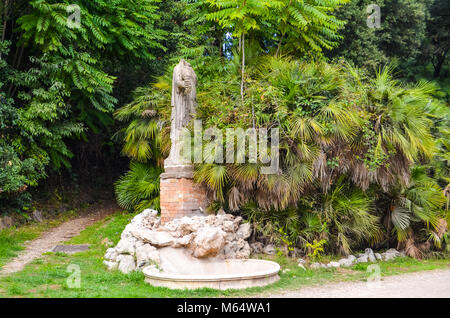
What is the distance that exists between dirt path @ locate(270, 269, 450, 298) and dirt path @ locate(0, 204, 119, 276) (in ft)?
19.0

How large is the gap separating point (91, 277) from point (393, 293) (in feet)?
17.3

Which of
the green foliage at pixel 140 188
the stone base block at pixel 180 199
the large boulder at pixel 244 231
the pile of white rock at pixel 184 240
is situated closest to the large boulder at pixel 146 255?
the pile of white rock at pixel 184 240

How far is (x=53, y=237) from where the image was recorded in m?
12.5

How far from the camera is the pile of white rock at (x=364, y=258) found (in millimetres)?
9406

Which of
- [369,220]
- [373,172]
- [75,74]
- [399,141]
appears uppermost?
[75,74]

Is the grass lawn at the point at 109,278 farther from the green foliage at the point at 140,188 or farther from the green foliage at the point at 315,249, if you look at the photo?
the green foliage at the point at 140,188

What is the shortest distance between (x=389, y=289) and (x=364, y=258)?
2.99m

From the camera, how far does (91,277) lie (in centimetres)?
809

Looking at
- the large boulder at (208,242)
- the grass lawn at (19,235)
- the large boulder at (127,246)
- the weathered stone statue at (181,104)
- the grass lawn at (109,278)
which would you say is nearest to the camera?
the grass lawn at (109,278)

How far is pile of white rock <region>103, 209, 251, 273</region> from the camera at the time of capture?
8.52 metres

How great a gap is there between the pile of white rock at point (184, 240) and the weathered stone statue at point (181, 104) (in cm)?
180

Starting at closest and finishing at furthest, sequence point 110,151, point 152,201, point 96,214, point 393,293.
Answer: point 393,293
point 152,201
point 96,214
point 110,151
